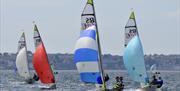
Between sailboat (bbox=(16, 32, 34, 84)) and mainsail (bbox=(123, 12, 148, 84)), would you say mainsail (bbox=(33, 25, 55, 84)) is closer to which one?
mainsail (bbox=(123, 12, 148, 84))

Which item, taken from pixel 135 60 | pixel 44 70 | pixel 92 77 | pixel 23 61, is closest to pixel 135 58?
pixel 135 60

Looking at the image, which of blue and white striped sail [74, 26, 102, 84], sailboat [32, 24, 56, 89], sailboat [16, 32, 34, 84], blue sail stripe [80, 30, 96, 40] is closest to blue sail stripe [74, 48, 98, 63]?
blue and white striped sail [74, 26, 102, 84]

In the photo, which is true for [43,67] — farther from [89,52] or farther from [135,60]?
[89,52]

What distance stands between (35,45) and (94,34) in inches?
842

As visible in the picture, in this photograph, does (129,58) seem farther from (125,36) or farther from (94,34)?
(94,34)

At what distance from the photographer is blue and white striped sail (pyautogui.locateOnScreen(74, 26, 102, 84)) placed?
179 ft

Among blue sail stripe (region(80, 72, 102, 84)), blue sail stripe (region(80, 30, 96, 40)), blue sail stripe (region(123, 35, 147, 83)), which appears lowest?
blue sail stripe (region(80, 72, 102, 84))

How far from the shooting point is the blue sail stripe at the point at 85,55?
54.5 metres

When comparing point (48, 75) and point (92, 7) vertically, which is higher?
point (92, 7)

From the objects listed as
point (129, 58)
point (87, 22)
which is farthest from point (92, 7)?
point (129, 58)

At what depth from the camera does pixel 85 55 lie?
54.6 metres

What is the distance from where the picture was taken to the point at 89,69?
5494 centimetres

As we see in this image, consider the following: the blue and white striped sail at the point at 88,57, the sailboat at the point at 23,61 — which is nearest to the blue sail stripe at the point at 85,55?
the blue and white striped sail at the point at 88,57

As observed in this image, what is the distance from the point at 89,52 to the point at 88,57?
44 centimetres
